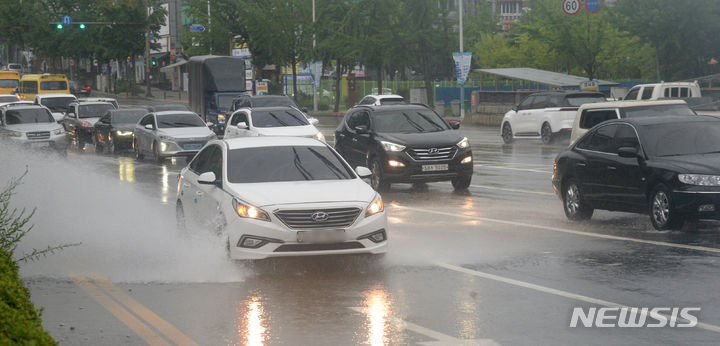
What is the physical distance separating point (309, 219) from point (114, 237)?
4115 millimetres

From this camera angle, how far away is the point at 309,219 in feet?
34.4

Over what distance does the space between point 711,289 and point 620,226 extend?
4.92 metres

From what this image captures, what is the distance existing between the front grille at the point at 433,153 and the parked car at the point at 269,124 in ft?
23.2

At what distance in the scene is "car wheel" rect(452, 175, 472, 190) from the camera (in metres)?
19.8

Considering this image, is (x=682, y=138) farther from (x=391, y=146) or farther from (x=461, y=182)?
(x=391, y=146)

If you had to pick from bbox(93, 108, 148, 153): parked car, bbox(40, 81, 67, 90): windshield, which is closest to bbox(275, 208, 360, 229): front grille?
bbox(93, 108, 148, 153): parked car

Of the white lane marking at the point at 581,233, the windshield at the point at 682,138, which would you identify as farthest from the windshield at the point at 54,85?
the windshield at the point at 682,138

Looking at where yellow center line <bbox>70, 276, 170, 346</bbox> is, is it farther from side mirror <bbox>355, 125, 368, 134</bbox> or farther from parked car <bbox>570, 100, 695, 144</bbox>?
parked car <bbox>570, 100, 695, 144</bbox>

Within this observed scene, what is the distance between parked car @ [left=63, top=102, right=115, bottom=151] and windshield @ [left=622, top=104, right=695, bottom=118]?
21.6 metres

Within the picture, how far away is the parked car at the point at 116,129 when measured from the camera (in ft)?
112

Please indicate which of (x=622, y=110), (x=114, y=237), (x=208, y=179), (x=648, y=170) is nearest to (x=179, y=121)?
(x=622, y=110)

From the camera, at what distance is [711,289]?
9.41 metres

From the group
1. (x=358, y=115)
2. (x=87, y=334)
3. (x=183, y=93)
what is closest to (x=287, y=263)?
(x=87, y=334)

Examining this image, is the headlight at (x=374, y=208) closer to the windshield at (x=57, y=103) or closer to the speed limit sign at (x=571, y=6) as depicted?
the windshield at (x=57, y=103)
